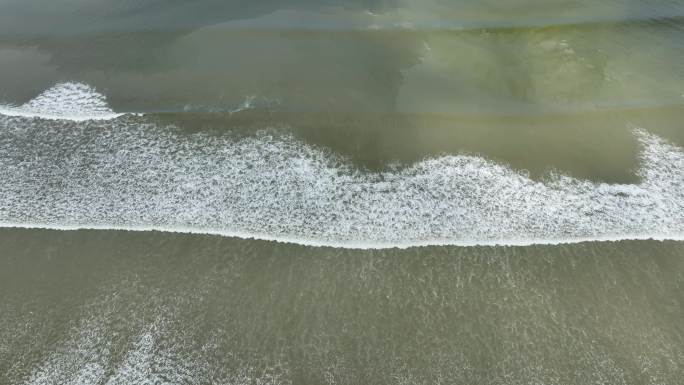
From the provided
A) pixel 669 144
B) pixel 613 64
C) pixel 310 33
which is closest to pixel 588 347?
pixel 669 144

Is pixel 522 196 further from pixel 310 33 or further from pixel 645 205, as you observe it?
pixel 310 33

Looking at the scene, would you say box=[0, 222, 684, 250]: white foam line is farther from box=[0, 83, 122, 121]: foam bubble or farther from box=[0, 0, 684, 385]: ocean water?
box=[0, 83, 122, 121]: foam bubble

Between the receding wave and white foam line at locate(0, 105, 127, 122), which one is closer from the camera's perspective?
the receding wave

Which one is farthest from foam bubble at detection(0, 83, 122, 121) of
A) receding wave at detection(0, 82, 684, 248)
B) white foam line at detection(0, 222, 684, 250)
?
white foam line at detection(0, 222, 684, 250)

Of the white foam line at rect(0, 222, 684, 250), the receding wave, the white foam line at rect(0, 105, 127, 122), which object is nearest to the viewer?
the white foam line at rect(0, 222, 684, 250)

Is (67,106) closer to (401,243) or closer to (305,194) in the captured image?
(305,194)

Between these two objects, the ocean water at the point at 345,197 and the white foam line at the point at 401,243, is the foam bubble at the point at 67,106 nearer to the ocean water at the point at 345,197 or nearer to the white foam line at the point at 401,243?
the ocean water at the point at 345,197

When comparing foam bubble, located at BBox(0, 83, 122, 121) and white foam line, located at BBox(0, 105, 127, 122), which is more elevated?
foam bubble, located at BBox(0, 83, 122, 121)
